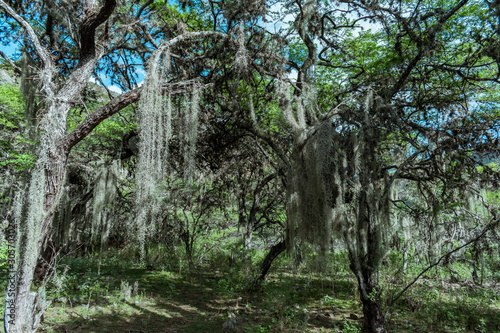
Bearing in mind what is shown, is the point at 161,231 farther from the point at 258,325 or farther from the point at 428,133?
the point at 428,133

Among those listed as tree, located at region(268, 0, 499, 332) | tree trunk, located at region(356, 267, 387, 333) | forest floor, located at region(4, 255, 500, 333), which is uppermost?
tree, located at region(268, 0, 499, 332)

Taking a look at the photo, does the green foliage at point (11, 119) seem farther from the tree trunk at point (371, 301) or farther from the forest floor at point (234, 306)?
the tree trunk at point (371, 301)

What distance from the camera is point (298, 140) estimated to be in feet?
14.8

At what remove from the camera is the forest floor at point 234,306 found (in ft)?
15.7

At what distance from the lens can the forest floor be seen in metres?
4.77

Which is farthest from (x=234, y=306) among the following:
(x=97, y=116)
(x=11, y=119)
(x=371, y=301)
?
(x=11, y=119)

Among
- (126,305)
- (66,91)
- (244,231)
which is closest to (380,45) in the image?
(244,231)

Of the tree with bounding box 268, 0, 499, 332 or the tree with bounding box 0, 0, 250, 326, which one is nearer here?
the tree with bounding box 0, 0, 250, 326

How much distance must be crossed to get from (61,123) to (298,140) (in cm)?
352

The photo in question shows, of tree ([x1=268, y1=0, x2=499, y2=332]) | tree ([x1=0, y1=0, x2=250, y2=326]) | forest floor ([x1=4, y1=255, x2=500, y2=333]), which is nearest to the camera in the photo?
tree ([x1=0, y1=0, x2=250, y2=326])

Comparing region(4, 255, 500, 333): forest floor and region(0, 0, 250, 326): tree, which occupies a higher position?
region(0, 0, 250, 326): tree

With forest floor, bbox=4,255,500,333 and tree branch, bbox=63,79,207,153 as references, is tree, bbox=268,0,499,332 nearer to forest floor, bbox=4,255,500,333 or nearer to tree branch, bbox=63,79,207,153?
forest floor, bbox=4,255,500,333

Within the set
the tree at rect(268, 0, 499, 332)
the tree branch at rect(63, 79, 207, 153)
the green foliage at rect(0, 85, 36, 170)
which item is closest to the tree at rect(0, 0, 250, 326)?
the tree branch at rect(63, 79, 207, 153)

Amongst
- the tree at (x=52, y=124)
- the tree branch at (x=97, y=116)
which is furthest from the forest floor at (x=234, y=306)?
the tree branch at (x=97, y=116)
